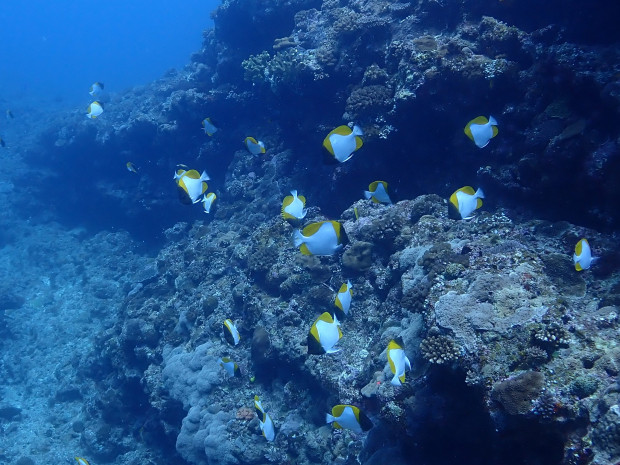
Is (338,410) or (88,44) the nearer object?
(338,410)

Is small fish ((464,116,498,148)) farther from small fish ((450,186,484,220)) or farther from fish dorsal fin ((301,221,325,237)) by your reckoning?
fish dorsal fin ((301,221,325,237))

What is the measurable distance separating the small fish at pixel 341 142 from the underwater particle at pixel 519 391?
111 inches

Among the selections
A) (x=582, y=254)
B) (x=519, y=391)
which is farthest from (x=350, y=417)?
(x=582, y=254)

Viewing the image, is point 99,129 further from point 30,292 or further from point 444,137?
point 444,137

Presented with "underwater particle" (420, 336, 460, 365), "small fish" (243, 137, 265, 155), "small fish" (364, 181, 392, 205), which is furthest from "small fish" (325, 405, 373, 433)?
"small fish" (243, 137, 265, 155)

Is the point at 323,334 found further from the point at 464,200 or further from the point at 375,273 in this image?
the point at 375,273

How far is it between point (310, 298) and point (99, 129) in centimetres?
1814

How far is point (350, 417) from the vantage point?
4.19 m

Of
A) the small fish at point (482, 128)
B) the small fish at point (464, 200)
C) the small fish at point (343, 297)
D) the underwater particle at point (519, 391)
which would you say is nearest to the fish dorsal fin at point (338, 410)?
the small fish at point (343, 297)

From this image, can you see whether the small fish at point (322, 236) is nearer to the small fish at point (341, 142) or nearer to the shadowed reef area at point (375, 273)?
the small fish at point (341, 142)

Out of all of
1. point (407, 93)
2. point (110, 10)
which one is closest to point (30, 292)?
point (407, 93)

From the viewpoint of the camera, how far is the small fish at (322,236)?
152 inches

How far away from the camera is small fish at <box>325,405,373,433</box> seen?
4109 mm

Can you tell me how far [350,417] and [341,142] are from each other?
9.94 ft
